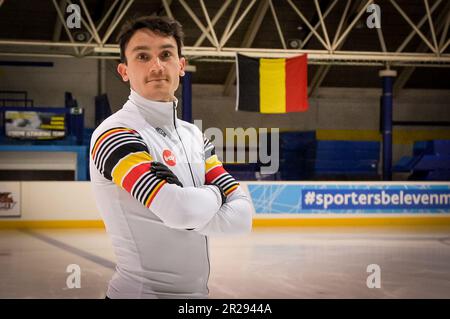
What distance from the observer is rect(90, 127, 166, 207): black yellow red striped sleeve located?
58.7 inches

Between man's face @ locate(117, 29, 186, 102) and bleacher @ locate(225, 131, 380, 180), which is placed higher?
bleacher @ locate(225, 131, 380, 180)

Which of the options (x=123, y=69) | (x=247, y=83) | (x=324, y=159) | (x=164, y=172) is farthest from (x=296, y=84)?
(x=164, y=172)

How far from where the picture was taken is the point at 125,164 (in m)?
1.50

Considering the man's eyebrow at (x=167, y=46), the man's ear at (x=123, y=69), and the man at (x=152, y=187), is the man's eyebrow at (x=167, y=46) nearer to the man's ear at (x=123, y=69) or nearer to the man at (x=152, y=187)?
the man at (x=152, y=187)

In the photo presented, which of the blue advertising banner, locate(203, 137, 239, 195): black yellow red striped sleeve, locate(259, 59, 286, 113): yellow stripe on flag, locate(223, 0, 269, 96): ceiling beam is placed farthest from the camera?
locate(223, 0, 269, 96): ceiling beam

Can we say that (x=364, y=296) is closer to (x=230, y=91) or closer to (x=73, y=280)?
(x=73, y=280)

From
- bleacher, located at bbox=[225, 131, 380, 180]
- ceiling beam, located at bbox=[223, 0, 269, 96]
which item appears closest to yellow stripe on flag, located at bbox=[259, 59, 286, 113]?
ceiling beam, located at bbox=[223, 0, 269, 96]

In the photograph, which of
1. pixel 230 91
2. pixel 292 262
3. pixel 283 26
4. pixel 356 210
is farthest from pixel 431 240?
pixel 230 91

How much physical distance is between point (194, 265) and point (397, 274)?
18.1ft

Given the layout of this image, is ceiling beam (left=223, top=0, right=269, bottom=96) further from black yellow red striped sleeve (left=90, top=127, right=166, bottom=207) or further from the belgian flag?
black yellow red striped sleeve (left=90, top=127, right=166, bottom=207)

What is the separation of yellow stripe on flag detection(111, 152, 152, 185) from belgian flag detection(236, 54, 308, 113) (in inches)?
404

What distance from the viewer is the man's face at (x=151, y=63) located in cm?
160

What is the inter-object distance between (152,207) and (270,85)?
414 inches

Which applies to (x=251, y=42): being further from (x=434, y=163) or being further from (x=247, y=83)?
(x=434, y=163)
